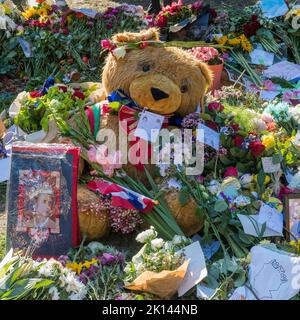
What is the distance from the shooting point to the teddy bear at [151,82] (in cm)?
367

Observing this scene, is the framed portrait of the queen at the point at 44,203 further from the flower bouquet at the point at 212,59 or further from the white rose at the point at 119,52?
the flower bouquet at the point at 212,59

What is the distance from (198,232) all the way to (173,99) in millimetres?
789

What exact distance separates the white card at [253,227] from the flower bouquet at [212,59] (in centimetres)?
178

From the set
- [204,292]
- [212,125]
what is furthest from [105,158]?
[204,292]

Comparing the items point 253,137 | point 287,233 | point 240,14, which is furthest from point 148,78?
point 240,14

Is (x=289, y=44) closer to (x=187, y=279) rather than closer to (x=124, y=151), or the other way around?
(x=124, y=151)

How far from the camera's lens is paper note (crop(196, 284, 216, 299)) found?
3047mm

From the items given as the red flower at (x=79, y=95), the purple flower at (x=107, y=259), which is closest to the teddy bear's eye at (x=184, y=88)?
the red flower at (x=79, y=95)

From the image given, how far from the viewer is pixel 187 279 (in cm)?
316

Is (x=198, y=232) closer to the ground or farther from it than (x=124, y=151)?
closer to the ground

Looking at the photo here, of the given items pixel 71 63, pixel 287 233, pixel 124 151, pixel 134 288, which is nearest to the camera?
pixel 134 288

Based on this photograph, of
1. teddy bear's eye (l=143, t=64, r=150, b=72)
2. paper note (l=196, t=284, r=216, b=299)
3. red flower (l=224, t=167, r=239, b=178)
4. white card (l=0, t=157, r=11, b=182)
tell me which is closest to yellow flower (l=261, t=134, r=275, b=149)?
red flower (l=224, t=167, r=239, b=178)

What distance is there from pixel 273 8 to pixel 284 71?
76 centimetres

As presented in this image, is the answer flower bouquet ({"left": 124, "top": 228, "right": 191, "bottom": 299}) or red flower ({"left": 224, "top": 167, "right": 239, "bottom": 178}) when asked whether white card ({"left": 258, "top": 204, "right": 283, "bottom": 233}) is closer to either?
red flower ({"left": 224, "top": 167, "right": 239, "bottom": 178})
